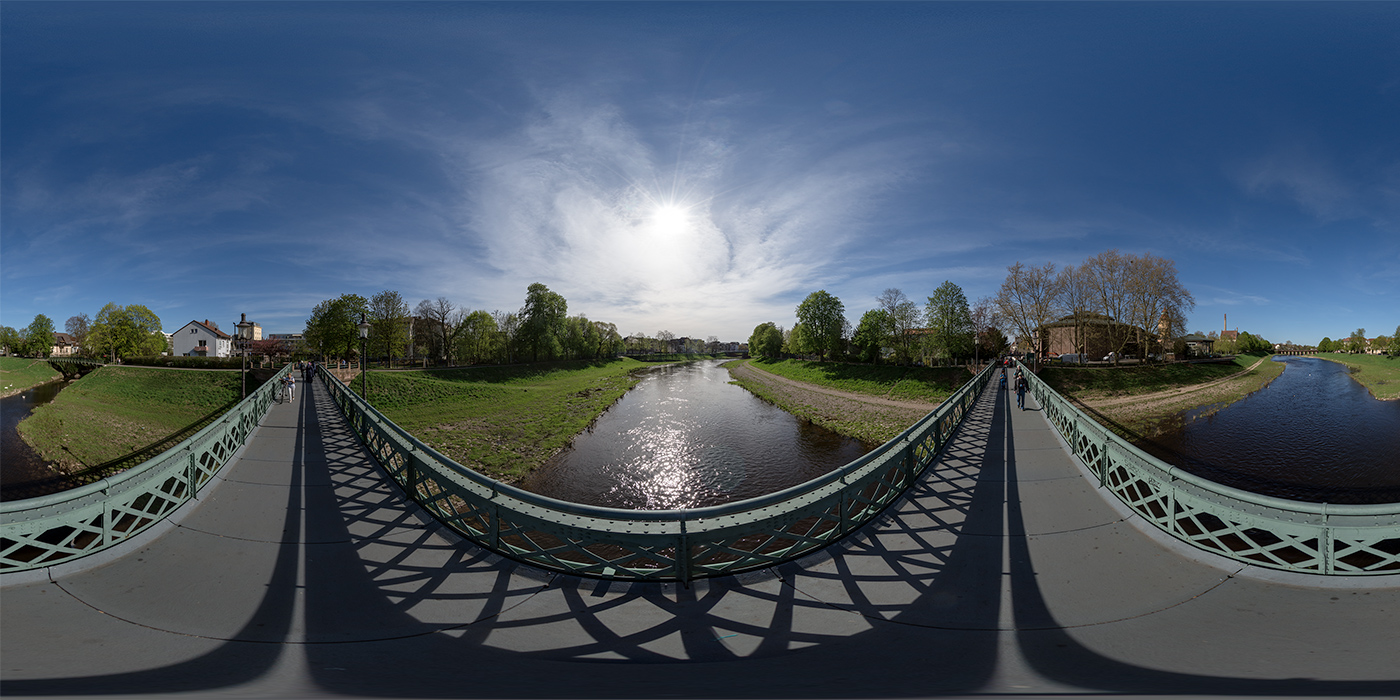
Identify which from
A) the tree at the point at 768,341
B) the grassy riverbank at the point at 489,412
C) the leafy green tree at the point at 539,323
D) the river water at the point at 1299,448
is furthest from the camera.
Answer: the tree at the point at 768,341

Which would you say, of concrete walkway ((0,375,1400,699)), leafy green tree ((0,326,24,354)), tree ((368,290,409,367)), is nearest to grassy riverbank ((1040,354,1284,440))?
concrete walkway ((0,375,1400,699))

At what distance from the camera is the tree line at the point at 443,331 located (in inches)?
1697

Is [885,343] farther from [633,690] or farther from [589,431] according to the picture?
[633,690]

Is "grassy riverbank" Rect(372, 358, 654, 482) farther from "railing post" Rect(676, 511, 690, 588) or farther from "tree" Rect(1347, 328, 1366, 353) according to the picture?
"tree" Rect(1347, 328, 1366, 353)

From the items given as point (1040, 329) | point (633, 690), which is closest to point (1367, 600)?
point (633, 690)

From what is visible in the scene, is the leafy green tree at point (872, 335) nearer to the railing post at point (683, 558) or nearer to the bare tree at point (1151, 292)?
the bare tree at point (1151, 292)

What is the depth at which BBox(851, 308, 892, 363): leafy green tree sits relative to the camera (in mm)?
46188

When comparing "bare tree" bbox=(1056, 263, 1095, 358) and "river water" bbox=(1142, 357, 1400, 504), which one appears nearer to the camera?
"river water" bbox=(1142, 357, 1400, 504)

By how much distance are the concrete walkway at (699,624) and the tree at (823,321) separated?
46841mm

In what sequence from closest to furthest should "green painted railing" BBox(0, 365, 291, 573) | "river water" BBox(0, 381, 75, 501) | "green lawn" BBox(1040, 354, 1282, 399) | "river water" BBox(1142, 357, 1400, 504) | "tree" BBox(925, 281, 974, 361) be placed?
"green painted railing" BBox(0, 365, 291, 573) < "river water" BBox(0, 381, 75, 501) < "river water" BBox(1142, 357, 1400, 504) < "green lawn" BBox(1040, 354, 1282, 399) < "tree" BBox(925, 281, 974, 361)

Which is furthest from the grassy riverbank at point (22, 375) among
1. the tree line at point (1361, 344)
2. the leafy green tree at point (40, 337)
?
the tree line at point (1361, 344)

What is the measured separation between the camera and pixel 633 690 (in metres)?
3.29

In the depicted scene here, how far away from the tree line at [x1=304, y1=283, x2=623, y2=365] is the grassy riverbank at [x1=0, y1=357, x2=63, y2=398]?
17.7m

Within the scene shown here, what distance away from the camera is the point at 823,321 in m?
52.1
